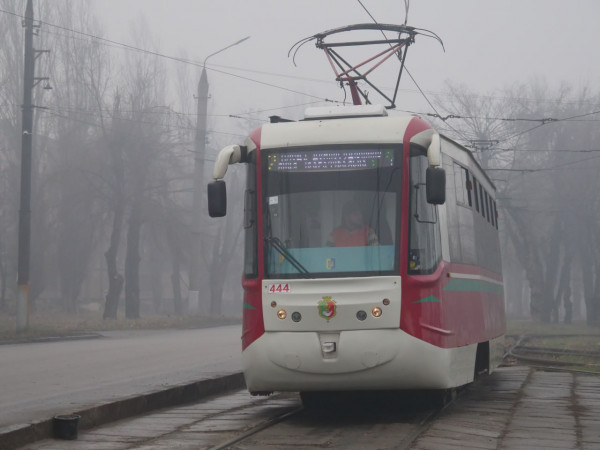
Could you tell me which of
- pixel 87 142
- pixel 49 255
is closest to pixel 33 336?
pixel 87 142

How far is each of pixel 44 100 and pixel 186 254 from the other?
9646 millimetres

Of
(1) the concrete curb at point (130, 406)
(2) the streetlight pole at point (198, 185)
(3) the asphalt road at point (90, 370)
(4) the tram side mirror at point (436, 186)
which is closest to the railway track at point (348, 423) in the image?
(1) the concrete curb at point (130, 406)

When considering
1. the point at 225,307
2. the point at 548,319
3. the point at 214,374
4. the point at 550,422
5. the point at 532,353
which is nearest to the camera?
the point at 550,422

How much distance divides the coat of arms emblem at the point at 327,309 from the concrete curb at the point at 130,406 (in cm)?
251

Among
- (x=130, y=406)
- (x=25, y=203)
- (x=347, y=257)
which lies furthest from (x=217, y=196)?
(x=25, y=203)

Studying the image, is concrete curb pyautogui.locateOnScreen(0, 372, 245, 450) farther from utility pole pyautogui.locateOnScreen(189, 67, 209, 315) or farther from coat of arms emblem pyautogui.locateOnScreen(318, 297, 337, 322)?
utility pole pyautogui.locateOnScreen(189, 67, 209, 315)

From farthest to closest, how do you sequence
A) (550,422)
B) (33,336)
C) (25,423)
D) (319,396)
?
(33,336)
(319,396)
(550,422)
(25,423)

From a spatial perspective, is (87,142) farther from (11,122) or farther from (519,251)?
(519,251)

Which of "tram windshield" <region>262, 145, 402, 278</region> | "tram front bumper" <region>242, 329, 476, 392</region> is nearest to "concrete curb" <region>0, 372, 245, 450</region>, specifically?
"tram front bumper" <region>242, 329, 476, 392</region>

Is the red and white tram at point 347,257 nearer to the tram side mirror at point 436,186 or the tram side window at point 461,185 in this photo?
the tram side mirror at point 436,186

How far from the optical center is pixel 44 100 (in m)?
49.1

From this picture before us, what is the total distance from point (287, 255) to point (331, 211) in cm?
62

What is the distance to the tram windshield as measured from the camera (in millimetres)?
10516

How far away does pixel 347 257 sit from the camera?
10492 mm
